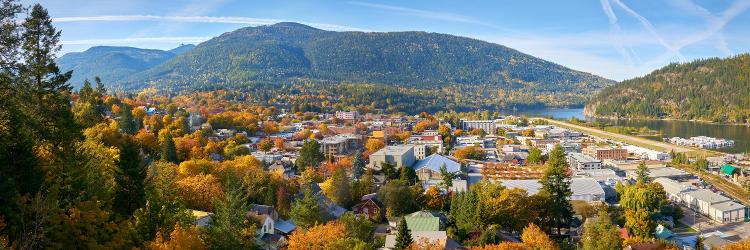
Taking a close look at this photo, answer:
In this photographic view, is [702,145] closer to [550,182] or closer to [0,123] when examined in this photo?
[550,182]

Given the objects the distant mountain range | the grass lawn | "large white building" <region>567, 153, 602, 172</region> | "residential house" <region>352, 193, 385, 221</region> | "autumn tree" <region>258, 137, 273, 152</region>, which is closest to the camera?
"residential house" <region>352, 193, 385, 221</region>

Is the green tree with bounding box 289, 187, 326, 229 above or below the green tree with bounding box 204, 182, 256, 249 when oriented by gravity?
below

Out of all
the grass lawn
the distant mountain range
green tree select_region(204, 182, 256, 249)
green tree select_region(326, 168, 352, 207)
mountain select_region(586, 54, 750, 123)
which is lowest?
the grass lawn

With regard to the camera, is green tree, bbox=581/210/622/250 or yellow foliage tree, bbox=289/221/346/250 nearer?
yellow foliage tree, bbox=289/221/346/250

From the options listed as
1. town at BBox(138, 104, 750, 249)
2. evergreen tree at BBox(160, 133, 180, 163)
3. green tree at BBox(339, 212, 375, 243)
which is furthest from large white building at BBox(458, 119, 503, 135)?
green tree at BBox(339, 212, 375, 243)

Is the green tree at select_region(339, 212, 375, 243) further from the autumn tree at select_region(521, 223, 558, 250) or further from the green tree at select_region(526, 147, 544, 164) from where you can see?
the green tree at select_region(526, 147, 544, 164)

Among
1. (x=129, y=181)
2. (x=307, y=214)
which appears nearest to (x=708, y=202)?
(x=307, y=214)

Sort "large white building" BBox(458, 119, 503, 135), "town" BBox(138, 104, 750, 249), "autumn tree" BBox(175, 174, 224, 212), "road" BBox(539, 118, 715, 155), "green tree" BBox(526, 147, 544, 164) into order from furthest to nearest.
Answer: "large white building" BBox(458, 119, 503, 135), "road" BBox(539, 118, 715, 155), "green tree" BBox(526, 147, 544, 164), "town" BBox(138, 104, 750, 249), "autumn tree" BBox(175, 174, 224, 212)

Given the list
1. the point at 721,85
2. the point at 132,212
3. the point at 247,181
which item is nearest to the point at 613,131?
the point at 721,85
